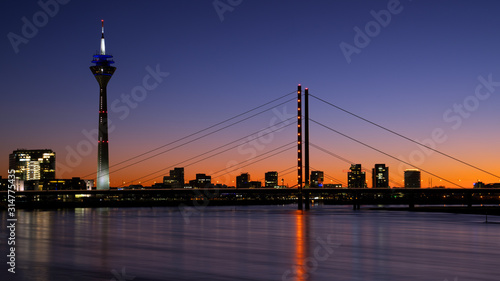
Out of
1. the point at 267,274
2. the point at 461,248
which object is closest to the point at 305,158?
the point at 461,248

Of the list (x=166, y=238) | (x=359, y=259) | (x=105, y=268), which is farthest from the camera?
(x=166, y=238)

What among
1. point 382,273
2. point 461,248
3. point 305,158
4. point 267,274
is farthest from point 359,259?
point 305,158

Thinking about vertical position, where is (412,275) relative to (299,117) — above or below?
below

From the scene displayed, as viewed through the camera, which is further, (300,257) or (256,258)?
(300,257)

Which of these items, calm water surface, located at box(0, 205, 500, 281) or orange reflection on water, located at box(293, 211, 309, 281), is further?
calm water surface, located at box(0, 205, 500, 281)

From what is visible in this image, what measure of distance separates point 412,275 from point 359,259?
573cm

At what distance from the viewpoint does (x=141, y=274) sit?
22.5 meters

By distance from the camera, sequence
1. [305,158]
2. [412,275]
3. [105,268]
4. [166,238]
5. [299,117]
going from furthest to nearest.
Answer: [299,117] → [305,158] → [166,238] → [105,268] → [412,275]

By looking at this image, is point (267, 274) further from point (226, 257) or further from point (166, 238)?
point (166, 238)

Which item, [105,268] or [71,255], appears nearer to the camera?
[105,268]

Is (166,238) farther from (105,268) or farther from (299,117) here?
(299,117)

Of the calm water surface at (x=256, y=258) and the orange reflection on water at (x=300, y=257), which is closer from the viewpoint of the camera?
the orange reflection on water at (x=300, y=257)

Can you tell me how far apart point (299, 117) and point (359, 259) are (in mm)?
82817

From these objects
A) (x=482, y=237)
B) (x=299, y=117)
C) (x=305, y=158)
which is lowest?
(x=482, y=237)
